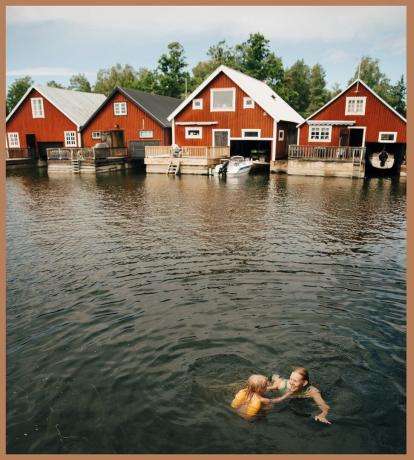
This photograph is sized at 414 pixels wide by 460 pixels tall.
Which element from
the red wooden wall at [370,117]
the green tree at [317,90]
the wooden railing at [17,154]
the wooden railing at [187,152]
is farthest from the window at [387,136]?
the green tree at [317,90]

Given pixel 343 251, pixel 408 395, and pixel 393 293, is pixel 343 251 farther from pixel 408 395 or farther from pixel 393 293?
pixel 408 395

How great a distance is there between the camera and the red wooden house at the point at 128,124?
4131 centimetres

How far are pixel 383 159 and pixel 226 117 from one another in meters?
15.4

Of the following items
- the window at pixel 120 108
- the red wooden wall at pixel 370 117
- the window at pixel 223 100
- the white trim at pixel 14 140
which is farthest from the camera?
the white trim at pixel 14 140

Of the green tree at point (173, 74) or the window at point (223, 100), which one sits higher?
the green tree at point (173, 74)

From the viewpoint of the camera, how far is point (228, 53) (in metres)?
77.9

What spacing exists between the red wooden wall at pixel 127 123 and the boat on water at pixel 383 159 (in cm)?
2171

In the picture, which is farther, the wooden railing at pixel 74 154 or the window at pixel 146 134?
the window at pixel 146 134

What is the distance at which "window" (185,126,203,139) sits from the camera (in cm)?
3816

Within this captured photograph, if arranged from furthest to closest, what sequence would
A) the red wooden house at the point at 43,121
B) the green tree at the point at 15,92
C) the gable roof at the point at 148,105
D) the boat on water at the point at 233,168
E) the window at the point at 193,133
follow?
the green tree at the point at 15,92, the red wooden house at the point at 43,121, the gable roof at the point at 148,105, the window at the point at 193,133, the boat on water at the point at 233,168

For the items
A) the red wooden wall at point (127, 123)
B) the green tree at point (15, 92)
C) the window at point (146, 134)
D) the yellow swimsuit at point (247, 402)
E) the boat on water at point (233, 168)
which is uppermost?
the green tree at point (15, 92)

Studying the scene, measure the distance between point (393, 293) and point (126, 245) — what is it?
8.56 metres

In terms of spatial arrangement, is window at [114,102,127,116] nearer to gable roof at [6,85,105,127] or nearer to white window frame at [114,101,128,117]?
white window frame at [114,101,128,117]

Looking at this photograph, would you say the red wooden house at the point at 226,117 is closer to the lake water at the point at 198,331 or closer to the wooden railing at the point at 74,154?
the wooden railing at the point at 74,154
